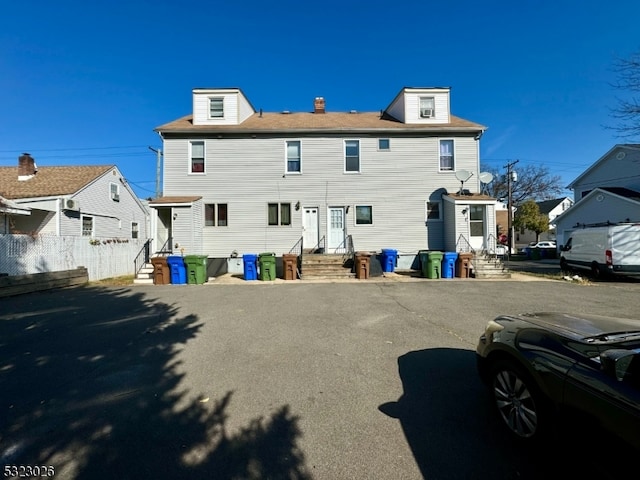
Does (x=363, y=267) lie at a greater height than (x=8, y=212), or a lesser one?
lesser

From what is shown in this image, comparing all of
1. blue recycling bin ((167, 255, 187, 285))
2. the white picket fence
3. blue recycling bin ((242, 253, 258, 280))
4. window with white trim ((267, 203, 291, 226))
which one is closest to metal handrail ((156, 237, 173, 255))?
blue recycling bin ((167, 255, 187, 285))

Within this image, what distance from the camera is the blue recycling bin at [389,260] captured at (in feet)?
46.7

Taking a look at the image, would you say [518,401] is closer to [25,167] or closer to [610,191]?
[25,167]

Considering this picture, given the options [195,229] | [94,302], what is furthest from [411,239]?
[94,302]

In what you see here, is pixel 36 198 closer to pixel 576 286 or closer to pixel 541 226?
pixel 576 286

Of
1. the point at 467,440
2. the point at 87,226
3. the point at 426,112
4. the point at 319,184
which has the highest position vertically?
the point at 426,112

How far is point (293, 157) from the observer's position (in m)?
15.5

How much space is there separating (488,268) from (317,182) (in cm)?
882

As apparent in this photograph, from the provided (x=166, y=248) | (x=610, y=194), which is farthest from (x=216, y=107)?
(x=610, y=194)

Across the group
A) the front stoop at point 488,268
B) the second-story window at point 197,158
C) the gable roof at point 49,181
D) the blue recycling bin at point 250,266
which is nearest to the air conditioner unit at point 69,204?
the gable roof at point 49,181

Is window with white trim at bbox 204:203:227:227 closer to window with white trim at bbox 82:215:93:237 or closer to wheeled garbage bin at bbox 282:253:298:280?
wheeled garbage bin at bbox 282:253:298:280

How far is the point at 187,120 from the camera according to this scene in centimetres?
1650

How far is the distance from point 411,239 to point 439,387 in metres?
12.4

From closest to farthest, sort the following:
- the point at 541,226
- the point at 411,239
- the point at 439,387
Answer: the point at 439,387 < the point at 411,239 < the point at 541,226
